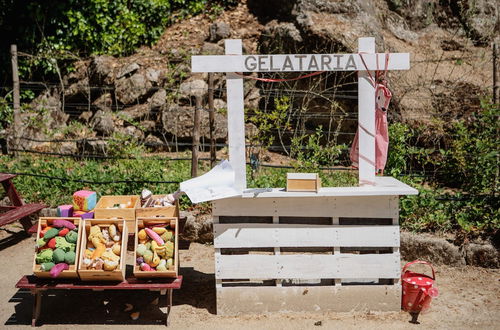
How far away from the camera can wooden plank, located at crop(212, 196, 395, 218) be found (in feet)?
15.6

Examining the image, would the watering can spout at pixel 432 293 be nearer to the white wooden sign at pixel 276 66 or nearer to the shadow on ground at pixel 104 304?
the white wooden sign at pixel 276 66

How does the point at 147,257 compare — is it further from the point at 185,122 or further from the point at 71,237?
the point at 185,122

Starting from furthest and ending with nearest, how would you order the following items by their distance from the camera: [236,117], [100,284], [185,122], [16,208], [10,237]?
[185,122] < [10,237] < [16,208] < [236,117] < [100,284]

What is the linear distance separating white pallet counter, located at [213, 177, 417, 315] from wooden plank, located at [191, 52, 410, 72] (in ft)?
3.48

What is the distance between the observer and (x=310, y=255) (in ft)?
15.8

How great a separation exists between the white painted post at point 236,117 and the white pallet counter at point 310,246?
0.24 meters

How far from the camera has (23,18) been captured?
10875 millimetres

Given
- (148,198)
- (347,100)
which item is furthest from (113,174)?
(347,100)

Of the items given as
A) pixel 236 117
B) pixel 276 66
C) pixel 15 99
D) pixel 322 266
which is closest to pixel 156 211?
pixel 236 117

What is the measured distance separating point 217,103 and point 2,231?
4.15 metres

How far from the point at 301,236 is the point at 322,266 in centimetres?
32

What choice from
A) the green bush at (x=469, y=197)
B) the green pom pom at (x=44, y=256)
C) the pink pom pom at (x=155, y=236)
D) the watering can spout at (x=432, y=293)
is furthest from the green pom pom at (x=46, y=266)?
the green bush at (x=469, y=197)

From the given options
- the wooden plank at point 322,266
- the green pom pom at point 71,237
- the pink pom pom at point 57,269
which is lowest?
the wooden plank at point 322,266

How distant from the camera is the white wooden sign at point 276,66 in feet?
15.3
